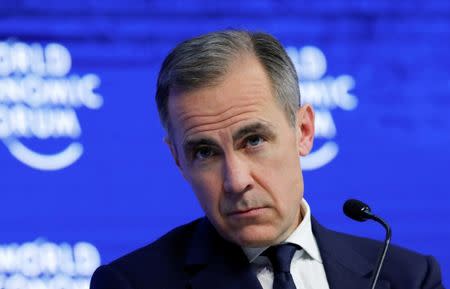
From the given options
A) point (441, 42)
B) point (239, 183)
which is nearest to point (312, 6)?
point (441, 42)

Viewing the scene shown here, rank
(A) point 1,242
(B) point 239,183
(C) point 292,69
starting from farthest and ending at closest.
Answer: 1. (A) point 1,242
2. (C) point 292,69
3. (B) point 239,183

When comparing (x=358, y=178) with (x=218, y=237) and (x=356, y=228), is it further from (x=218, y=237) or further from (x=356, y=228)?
(x=218, y=237)

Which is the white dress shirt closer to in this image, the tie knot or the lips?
the tie knot

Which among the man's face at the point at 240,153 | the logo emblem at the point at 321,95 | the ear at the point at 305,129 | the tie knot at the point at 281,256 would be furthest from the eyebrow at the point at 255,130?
the logo emblem at the point at 321,95

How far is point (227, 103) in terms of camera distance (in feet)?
7.21

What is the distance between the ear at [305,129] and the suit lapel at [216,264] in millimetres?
281

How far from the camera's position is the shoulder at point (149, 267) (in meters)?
2.28

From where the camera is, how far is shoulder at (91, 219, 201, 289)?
2.28 meters

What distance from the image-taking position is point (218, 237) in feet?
7.83

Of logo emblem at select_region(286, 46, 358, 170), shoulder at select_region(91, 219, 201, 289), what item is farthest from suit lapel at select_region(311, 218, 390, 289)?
logo emblem at select_region(286, 46, 358, 170)

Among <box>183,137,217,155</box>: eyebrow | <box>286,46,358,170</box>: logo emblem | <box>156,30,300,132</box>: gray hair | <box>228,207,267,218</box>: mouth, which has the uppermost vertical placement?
<box>286,46,358,170</box>: logo emblem

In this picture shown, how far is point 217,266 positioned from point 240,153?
316 mm

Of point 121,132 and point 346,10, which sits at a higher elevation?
point 346,10

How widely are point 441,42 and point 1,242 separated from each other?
1616mm
